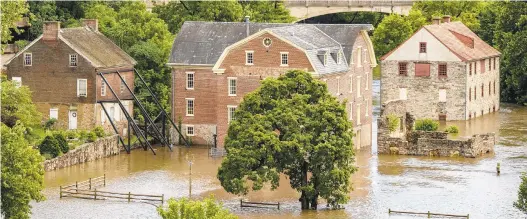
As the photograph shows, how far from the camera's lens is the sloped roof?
116562mm

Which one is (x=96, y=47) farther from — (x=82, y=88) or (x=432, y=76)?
(x=432, y=76)

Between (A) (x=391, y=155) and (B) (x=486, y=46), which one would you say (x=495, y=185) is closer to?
(A) (x=391, y=155)

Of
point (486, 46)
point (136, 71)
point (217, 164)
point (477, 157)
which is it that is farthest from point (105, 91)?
point (486, 46)

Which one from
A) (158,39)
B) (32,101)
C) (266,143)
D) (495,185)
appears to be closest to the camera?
(266,143)

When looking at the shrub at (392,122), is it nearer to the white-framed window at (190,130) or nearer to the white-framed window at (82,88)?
the white-framed window at (190,130)

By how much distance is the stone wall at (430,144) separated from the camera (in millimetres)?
98562

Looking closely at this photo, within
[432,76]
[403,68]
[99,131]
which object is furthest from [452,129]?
[99,131]

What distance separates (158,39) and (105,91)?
12538 mm

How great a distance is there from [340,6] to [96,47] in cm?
5110

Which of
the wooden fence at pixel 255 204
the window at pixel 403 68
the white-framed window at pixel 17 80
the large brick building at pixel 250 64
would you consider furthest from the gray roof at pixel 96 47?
the wooden fence at pixel 255 204

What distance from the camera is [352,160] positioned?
266 ft

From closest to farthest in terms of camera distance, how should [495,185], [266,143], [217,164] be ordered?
[266,143] < [495,185] < [217,164]

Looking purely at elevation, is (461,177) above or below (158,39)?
below

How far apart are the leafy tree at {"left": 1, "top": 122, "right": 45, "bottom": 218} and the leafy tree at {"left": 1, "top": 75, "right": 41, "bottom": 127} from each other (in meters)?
22.8
